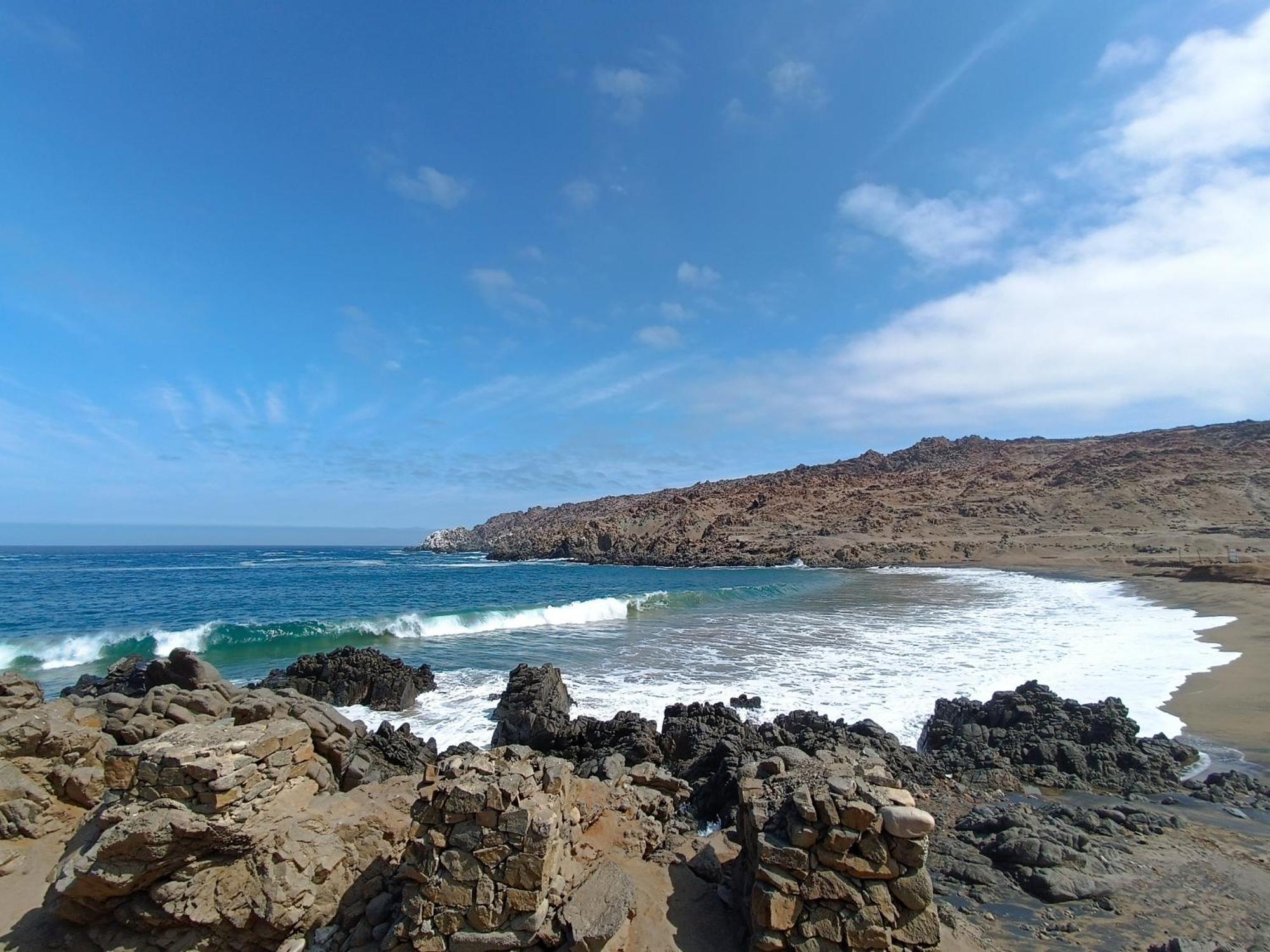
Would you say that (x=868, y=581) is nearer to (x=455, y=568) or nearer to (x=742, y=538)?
(x=742, y=538)

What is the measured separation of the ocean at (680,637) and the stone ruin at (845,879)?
752cm

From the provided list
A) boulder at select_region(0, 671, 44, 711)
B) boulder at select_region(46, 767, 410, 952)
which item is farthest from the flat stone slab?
boulder at select_region(0, 671, 44, 711)

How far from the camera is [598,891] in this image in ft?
16.4

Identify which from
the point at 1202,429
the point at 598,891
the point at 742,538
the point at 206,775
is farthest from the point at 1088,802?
the point at 1202,429

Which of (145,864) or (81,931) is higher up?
(145,864)

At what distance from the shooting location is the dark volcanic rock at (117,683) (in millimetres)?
13766

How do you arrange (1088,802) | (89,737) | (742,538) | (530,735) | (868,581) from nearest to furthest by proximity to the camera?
(89,737) → (1088,802) → (530,735) → (868,581) → (742,538)

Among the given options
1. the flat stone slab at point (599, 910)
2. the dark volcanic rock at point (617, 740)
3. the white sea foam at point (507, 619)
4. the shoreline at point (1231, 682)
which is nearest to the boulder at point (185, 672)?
the dark volcanic rock at point (617, 740)

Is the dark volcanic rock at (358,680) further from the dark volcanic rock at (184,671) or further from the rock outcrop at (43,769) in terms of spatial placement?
the rock outcrop at (43,769)

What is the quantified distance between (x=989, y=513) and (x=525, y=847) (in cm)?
8261

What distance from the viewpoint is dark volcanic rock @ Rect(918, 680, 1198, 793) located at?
931cm

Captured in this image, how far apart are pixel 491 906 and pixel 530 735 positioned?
7.04 m


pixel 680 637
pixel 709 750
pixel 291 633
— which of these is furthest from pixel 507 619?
pixel 709 750

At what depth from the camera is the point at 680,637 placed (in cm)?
2334
